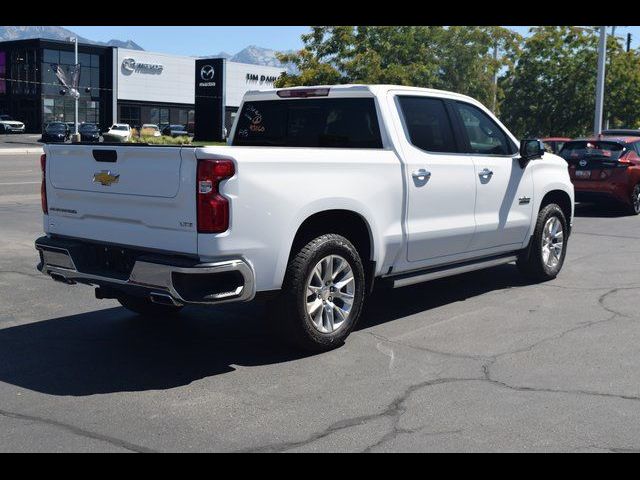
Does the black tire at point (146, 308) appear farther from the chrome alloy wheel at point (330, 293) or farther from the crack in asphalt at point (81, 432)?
the crack in asphalt at point (81, 432)

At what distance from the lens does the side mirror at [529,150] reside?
796 centimetres

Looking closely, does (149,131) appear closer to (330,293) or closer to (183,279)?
(330,293)

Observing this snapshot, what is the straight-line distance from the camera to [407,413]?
4684 millimetres

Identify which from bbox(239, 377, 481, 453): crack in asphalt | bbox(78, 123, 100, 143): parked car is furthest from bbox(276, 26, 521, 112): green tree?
bbox(78, 123, 100, 143): parked car

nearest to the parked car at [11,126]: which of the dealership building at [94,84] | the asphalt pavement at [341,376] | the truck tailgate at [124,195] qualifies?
the dealership building at [94,84]

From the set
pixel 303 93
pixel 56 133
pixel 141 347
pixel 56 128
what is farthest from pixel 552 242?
pixel 56 128

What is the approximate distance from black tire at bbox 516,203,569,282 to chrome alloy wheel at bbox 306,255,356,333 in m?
3.01

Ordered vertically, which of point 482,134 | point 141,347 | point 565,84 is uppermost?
point 565,84

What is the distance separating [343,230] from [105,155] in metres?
1.87

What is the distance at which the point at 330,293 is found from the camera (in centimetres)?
598

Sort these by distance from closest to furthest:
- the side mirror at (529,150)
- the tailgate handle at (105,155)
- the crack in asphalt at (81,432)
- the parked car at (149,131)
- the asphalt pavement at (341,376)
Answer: the crack in asphalt at (81,432), the asphalt pavement at (341,376), the tailgate handle at (105,155), the side mirror at (529,150), the parked car at (149,131)

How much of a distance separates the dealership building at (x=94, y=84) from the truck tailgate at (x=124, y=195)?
70257mm

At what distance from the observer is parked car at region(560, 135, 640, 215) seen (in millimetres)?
15484

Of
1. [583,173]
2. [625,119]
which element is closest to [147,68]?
[625,119]
